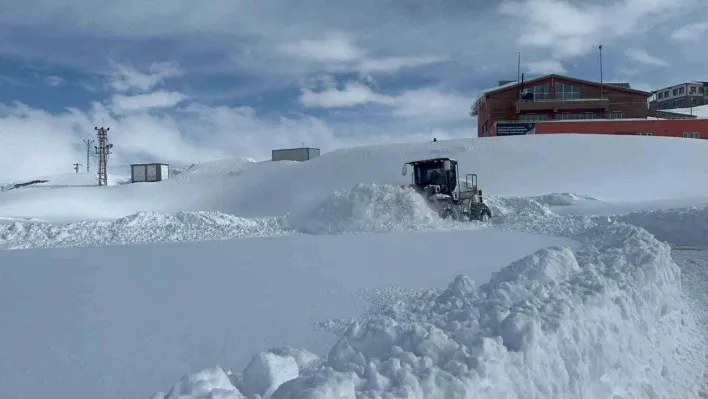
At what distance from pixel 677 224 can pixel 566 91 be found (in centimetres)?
3404

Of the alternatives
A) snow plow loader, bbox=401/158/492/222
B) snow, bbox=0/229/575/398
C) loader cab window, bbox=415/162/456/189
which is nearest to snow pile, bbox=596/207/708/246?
snow, bbox=0/229/575/398

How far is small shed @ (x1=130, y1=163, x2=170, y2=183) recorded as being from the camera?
39.6 metres

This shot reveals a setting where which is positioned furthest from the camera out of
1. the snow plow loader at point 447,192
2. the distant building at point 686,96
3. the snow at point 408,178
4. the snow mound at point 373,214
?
the distant building at point 686,96

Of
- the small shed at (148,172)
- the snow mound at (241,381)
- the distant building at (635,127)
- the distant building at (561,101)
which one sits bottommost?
the snow mound at (241,381)

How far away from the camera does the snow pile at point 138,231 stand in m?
14.7

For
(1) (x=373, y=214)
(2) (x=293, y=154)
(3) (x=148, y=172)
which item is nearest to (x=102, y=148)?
(3) (x=148, y=172)

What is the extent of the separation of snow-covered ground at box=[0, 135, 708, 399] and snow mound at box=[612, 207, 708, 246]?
0.24 ft

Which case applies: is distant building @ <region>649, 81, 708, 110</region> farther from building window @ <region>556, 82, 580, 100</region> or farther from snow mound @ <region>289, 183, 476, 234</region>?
snow mound @ <region>289, 183, 476, 234</region>

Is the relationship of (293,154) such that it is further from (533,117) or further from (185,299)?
(185,299)

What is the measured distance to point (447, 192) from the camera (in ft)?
57.4

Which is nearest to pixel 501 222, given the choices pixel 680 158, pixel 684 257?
pixel 684 257

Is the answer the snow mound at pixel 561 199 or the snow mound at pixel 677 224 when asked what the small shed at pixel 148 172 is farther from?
the snow mound at pixel 677 224

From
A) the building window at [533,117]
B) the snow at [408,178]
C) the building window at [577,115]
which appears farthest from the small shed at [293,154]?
the building window at [577,115]

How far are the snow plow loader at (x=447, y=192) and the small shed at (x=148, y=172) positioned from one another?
87.6 ft
